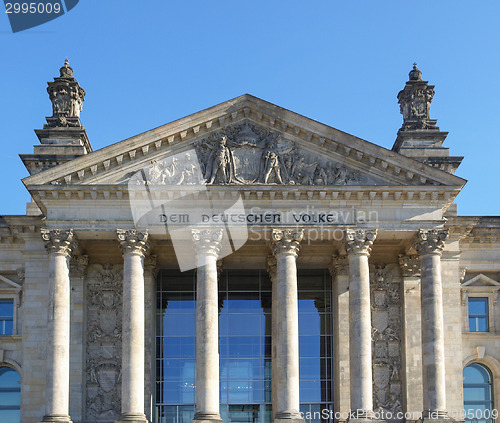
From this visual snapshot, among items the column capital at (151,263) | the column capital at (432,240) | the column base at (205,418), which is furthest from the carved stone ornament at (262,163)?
the column base at (205,418)

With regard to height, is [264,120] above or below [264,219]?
above

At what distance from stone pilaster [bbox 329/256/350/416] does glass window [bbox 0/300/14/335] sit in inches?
633

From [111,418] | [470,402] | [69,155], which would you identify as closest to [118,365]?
[111,418]

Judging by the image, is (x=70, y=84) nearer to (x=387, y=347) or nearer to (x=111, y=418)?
(x=111, y=418)

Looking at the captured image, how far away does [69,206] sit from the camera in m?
43.4

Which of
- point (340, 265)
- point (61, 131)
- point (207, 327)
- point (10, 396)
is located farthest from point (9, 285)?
point (340, 265)

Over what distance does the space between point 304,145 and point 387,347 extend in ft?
34.4

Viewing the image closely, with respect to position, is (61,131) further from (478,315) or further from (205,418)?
(478,315)

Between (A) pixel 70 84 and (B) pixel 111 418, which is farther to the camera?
(A) pixel 70 84

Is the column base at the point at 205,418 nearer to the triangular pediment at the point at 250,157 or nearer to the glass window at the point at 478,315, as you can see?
the triangular pediment at the point at 250,157

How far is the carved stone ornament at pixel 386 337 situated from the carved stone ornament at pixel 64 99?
1673cm

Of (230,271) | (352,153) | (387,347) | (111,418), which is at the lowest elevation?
(111,418)

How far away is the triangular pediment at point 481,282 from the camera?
4888 cm

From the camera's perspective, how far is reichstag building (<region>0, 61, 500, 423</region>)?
4288cm
